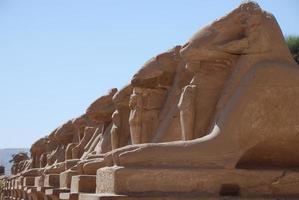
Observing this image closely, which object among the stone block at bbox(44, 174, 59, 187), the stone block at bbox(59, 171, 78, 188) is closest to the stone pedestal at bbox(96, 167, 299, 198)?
the stone block at bbox(59, 171, 78, 188)

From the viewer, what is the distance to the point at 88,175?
698 centimetres

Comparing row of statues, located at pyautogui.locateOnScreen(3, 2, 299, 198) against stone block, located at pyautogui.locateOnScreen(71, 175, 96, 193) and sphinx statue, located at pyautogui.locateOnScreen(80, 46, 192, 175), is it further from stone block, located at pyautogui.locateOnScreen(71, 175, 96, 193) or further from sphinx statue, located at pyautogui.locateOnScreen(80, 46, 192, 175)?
sphinx statue, located at pyautogui.locateOnScreen(80, 46, 192, 175)

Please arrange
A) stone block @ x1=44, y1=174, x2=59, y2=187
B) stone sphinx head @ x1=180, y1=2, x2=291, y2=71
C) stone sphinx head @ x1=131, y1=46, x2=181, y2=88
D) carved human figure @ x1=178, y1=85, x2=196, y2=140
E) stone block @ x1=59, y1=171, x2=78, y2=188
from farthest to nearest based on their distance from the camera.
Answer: stone block @ x1=44, y1=174, x2=59, y2=187 < stone sphinx head @ x1=131, y1=46, x2=181, y2=88 < stone block @ x1=59, y1=171, x2=78, y2=188 < carved human figure @ x1=178, y1=85, x2=196, y2=140 < stone sphinx head @ x1=180, y1=2, x2=291, y2=71

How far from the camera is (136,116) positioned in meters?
8.82

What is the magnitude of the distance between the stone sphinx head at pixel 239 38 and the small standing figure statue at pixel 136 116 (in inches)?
89.9

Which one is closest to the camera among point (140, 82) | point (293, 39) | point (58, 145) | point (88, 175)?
point (88, 175)

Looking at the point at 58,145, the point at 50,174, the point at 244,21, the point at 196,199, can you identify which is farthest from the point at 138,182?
the point at 58,145

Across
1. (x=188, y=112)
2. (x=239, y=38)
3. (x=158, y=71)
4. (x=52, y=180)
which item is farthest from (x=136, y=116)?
(x=239, y=38)

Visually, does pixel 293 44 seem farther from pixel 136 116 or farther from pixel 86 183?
pixel 86 183

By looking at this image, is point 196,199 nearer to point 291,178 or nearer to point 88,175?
point 291,178

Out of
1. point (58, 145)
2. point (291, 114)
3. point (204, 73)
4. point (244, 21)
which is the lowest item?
point (58, 145)

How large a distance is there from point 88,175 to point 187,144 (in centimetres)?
178

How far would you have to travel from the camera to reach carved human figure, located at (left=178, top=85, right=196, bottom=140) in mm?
6609

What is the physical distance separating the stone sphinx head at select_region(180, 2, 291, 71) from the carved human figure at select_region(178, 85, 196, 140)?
32 cm
